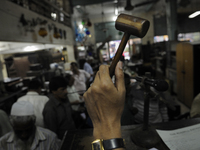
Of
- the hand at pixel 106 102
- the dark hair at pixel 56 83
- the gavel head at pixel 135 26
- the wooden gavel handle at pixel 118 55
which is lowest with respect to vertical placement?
the dark hair at pixel 56 83

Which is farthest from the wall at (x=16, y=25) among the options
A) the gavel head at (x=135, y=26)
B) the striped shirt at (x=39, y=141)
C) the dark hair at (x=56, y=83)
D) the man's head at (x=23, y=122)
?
the gavel head at (x=135, y=26)

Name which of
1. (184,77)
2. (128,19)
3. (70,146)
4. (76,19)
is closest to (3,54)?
(70,146)

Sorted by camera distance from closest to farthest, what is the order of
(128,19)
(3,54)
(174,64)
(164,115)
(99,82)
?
(99,82)
(128,19)
(164,115)
(3,54)
(174,64)

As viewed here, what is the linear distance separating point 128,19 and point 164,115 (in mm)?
1228

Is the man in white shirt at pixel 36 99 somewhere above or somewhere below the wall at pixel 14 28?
below

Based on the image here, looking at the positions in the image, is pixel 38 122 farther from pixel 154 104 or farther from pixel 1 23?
pixel 1 23

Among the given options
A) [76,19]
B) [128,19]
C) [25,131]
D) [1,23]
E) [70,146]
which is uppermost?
[76,19]

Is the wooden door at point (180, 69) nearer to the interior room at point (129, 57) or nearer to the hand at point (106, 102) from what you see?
the interior room at point (129, 57)

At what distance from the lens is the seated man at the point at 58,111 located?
1.83 metres

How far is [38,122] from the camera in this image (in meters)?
2.10

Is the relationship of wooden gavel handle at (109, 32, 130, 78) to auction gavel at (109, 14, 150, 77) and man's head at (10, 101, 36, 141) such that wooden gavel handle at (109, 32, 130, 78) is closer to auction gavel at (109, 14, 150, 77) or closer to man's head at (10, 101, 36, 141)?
auction gavel at (109, 14, 150, 77)

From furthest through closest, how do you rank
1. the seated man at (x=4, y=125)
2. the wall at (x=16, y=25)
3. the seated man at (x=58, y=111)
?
the wall at (x=16, y=25) < the seated man at (x=4, y=125) < the seated man at (x=58, y=111)

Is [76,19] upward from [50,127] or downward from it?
upward

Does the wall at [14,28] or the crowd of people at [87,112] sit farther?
the wall at [14,28]
